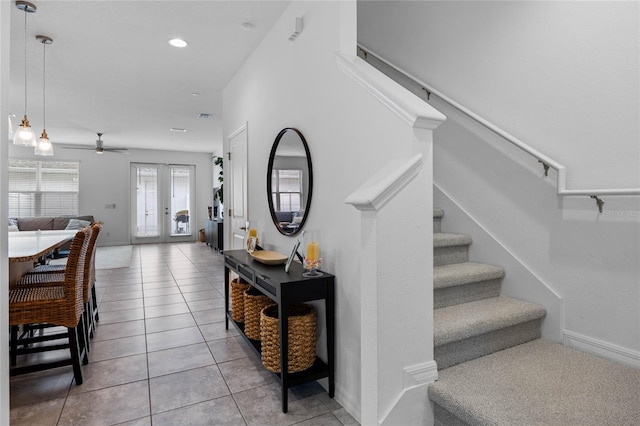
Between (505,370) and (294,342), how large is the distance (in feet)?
3.83

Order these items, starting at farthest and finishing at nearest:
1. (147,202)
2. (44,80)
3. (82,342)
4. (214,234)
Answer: (147,202) < (214,234) < (44,80) < (82,342)

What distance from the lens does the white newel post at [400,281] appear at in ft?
5.10

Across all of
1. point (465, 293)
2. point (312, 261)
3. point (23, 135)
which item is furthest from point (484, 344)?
point (23, 135)

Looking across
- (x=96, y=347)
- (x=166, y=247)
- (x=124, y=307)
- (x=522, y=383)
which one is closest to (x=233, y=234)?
(x=124, y=307)

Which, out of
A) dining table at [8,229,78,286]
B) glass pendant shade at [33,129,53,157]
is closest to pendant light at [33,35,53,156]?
glass pendant shade at [33,129,53,157]

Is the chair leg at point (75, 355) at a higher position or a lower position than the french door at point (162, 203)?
lower

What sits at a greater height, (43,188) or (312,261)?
(43,188)

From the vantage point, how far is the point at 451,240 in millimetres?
2564

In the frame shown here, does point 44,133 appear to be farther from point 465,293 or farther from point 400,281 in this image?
point 465,293

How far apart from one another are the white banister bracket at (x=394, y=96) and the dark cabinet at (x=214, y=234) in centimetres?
683

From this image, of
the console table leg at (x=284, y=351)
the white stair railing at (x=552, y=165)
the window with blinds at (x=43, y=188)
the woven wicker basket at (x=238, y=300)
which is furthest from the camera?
the window with blinds at (x=43, y=188)

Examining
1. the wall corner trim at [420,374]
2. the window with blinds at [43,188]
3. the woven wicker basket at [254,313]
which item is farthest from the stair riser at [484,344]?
the window with blinds at [43,188]

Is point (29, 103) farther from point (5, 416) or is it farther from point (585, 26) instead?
point (585, 26)

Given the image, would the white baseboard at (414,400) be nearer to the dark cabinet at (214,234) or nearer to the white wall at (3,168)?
the white wall at (3,168)
